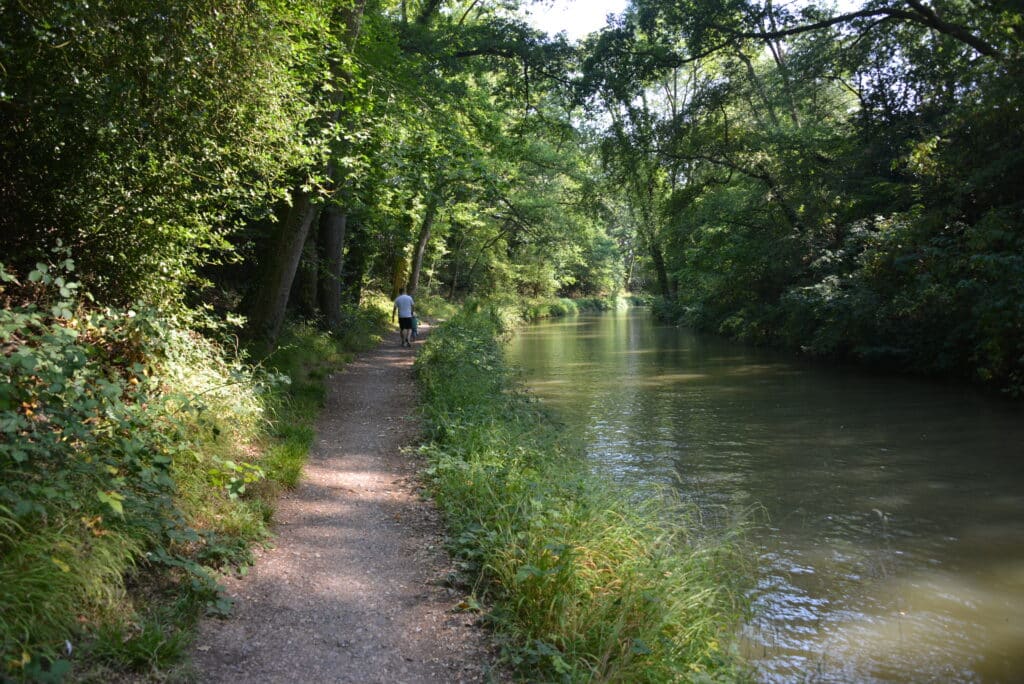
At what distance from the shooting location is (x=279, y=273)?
36.1 feet

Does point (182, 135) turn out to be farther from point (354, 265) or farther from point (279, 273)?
point (354, 265)

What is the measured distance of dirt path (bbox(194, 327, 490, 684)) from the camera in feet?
12.8

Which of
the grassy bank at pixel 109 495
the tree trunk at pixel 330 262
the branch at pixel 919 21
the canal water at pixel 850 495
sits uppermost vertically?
the branch at pixel 919 21

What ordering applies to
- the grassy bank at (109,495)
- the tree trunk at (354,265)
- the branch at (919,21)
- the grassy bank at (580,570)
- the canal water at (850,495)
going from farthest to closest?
the tree trunk at (354,265)
the branch at (919,21)
the canal water at (850,495)
the grassy bank at (580,570)
the grassy bank at (109,495)

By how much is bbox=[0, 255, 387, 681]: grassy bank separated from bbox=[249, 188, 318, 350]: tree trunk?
418cm

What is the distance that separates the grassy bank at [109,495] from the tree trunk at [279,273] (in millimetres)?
4181

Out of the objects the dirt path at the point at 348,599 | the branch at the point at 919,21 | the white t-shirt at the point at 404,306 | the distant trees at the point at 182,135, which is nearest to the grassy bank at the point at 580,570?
the dirt path at the point at 348,599

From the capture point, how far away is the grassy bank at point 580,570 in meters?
4.09

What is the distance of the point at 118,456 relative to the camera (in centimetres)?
478

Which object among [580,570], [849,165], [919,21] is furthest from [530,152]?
[580,570]

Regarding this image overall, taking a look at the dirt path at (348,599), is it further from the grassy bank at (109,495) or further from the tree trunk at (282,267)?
the tree trunk at (282,267)

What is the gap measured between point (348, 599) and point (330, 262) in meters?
13.0

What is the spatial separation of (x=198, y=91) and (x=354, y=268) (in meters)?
17.2

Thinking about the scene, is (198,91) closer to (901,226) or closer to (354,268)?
(901,226)
